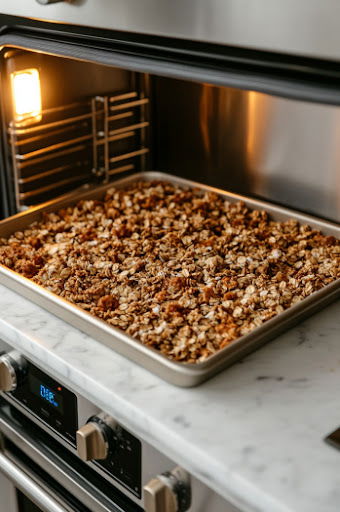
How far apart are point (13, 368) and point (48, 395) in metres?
0.08

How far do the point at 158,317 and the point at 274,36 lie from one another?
1.57 ft

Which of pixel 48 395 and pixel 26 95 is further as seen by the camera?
pixel 26 95

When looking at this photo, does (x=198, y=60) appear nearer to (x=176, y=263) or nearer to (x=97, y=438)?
(x=176, y=263)

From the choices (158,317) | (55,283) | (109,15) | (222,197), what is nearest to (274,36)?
(109,15)

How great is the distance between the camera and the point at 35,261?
1.23m

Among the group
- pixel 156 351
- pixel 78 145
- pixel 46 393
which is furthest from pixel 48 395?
pixel 78 145

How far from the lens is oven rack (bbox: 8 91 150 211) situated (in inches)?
57.4

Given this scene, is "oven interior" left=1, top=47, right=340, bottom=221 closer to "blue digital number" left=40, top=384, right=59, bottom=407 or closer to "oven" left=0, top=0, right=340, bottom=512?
"oven" left=0, top=0, right=340, bottom=512

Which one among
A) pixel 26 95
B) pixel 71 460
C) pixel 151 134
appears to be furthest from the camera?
pixel 151 134

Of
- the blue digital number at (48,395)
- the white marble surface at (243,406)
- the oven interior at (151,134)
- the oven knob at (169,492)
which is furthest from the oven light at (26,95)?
the oven knob at (169,492)

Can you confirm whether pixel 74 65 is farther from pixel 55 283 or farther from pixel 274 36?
pixel 274 36

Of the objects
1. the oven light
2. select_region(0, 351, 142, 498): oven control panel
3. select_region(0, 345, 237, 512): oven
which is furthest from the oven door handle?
the oven light

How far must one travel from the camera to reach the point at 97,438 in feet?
3.11

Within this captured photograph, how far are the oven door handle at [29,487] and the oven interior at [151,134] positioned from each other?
57 cm
